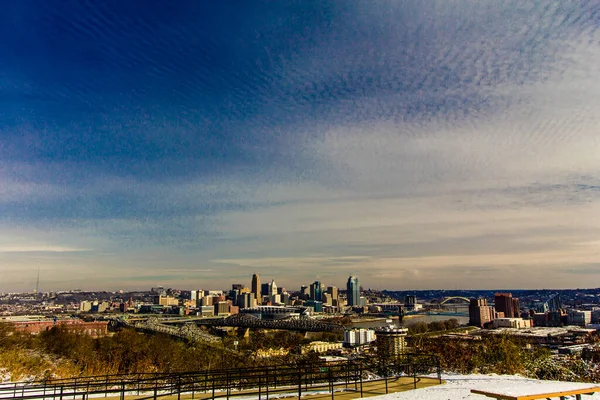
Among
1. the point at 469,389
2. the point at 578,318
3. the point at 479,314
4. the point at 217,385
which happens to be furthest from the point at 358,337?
the point at 578,318

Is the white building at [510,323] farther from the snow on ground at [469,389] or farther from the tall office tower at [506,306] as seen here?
the snow on ground at [469,389]

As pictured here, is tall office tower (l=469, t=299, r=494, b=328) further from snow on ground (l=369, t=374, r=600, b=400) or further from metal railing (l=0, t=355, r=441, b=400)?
snow on ground (l=369, t=374, r=600, b=400)

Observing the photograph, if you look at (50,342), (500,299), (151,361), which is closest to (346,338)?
(50,342)

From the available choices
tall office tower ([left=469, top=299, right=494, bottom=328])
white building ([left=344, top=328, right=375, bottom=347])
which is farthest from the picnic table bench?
tall office tower ([left=469, top=299, right=494, bottom=328])

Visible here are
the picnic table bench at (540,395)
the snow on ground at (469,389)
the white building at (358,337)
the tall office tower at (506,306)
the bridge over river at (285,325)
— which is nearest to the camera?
the picnic table bench at (540,395)

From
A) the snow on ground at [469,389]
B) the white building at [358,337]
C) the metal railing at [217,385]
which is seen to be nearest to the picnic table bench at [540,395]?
the snow on ground at [469,389]

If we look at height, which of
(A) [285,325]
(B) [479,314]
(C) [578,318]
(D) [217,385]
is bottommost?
(A) [285,325]

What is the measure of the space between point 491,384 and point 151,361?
2075 cm

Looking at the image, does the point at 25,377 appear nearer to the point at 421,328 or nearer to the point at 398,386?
the point at 398,386

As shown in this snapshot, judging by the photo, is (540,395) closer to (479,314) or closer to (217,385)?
(217,385)

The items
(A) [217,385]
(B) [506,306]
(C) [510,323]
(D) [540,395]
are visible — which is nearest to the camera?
(D) [540,395]

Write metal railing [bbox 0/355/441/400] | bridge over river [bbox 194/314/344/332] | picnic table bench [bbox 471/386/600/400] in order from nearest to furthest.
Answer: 1. picnic table bench [bbox 471/386/600/400]
2. metal railing [bbox 0/355/441/400]
3. bridge over river [bbox 194/314/344/332]

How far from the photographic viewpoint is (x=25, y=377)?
1822cm

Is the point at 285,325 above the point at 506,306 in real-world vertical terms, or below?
below
